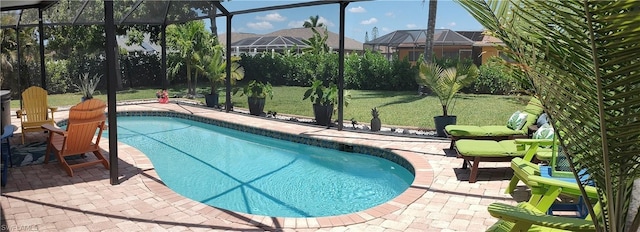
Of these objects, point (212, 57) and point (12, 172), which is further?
point (212, 57)

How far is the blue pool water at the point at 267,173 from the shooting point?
623 centimetres

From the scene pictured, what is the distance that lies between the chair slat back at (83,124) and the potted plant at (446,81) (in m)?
6.30

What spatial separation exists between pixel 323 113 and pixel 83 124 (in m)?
5.75

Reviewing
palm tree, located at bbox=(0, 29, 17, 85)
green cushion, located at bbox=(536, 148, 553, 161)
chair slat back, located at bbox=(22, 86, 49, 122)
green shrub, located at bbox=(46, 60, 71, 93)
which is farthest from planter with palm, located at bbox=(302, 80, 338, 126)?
green shrub, located at bbox=(46, 60, 71, 93)

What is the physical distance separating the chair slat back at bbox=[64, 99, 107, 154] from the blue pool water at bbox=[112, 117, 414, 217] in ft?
4.35

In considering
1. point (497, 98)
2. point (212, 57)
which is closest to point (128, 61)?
point (212, 57)

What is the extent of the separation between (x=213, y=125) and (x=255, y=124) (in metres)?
1.62

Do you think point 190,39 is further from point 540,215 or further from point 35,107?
point 540,215

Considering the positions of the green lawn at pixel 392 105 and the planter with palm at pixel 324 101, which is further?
the green lawn at pixel 392 105

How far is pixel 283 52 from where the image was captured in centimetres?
2231

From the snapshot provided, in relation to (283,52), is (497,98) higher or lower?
lower

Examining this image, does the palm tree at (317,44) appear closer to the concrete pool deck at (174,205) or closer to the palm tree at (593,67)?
the concrete pool deck at (174,205)

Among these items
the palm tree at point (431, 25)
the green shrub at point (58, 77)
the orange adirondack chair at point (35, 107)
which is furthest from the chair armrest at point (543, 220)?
the green shrub at point (58, 77)

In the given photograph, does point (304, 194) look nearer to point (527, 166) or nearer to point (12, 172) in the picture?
point (527, 166)
